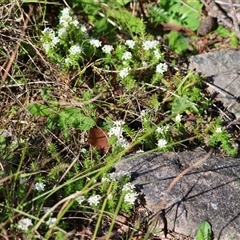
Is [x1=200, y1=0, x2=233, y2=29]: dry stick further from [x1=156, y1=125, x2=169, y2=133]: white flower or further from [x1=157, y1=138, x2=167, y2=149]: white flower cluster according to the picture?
[x1=157, y1=138, x2=167, y2=149]: white flower cluster

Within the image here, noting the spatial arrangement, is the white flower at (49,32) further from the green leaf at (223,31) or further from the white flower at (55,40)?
the green leaf at (223,31)

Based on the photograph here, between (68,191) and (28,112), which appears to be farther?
(28,112)

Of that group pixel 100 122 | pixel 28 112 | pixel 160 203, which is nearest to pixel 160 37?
pixel 100 122

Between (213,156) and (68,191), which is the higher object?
(213,156)

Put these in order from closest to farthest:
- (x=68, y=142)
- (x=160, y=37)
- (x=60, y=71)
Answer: (x=68, y=142) < (x=60, y=71) < (x=160, y=37)

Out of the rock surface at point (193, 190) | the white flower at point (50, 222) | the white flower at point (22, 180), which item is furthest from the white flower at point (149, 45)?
the white flower at point (50, 222)

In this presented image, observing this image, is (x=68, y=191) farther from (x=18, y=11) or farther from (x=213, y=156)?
(x=18, y=11)
